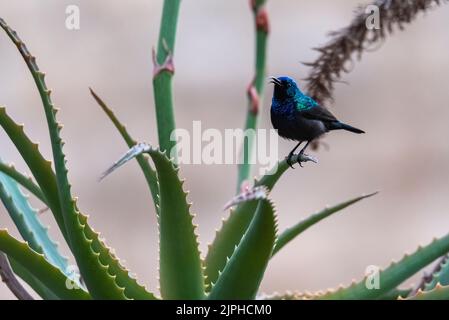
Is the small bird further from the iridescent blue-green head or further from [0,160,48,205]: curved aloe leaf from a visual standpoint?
[0,160,48,205]: curved aloe leaf

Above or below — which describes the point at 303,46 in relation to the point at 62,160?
above

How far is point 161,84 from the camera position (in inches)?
27.4

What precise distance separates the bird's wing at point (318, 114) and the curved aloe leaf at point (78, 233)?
0.19m

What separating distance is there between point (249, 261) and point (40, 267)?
0.15 m

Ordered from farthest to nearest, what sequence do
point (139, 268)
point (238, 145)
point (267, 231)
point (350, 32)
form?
1. point (139, 268)
2. point (238, 145)
3. point (350, 32)
4. point (267, 231)

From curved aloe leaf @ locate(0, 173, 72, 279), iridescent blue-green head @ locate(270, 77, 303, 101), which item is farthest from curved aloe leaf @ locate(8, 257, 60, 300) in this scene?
iridescent blue-green head @ locate(270, 77, 303, 101)

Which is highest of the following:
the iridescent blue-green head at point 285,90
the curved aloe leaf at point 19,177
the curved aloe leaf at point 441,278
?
the iridescent blue-green head at point 285,90

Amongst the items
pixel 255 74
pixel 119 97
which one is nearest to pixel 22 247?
pixel 255 74

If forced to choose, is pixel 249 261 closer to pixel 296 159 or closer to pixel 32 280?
pixel 296 159

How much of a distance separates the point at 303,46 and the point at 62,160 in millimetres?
869

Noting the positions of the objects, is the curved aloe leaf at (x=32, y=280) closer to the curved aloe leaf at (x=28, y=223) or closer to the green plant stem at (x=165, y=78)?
the curved aloe leaf at (x=28, y=223)

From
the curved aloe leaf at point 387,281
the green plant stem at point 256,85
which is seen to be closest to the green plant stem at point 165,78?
the green plant stem at point 256,85

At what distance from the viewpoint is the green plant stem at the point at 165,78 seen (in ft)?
2.25
